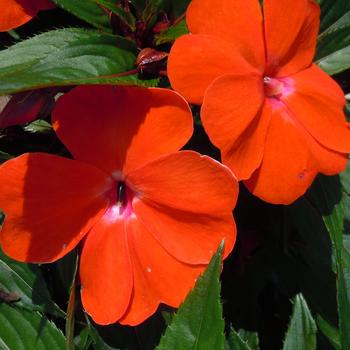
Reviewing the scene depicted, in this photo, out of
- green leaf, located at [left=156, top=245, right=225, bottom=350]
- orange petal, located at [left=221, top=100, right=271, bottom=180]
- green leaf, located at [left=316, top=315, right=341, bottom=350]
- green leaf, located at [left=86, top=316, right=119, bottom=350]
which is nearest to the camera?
green leaf, located at [left=156, top=245, right=225, bottom=350]

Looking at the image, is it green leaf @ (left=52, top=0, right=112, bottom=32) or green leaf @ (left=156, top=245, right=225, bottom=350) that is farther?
green leaf @ (left=52, top=0, right=112, bottom=32)

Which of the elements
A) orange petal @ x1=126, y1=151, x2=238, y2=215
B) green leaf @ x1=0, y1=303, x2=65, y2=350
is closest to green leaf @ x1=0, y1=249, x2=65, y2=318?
green leaf @ x1=0, y1=303, x2=65, y2=350

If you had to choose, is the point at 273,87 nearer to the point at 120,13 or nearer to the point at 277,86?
the point at 277,86

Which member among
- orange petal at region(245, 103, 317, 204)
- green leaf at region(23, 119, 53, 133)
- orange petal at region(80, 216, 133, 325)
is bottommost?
orange petal at region(80, 216, 133, 325)

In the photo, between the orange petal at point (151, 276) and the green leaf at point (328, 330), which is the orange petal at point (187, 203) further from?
the green leaf at point (328, 330)

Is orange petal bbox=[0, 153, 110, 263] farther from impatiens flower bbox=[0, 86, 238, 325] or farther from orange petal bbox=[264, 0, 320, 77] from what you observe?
orange petal bbox=[264, 0, 320, 77]

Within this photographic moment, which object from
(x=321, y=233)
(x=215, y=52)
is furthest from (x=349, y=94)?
(x=215, y=52)

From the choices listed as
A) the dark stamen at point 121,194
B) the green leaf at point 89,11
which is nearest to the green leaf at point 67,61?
the green leaf at point 89,11
